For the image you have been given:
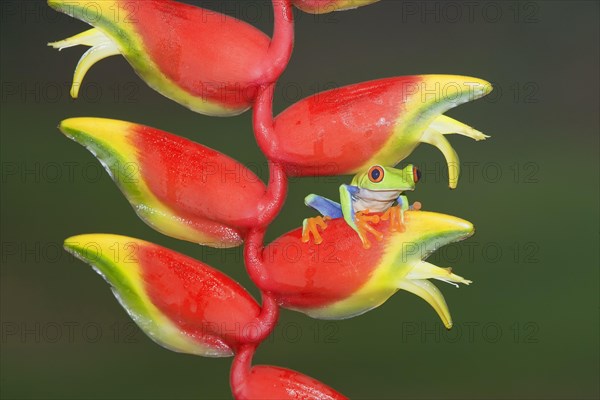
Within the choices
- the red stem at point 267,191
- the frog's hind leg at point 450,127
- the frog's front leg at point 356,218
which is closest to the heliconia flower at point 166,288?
the red stem at point 267,191

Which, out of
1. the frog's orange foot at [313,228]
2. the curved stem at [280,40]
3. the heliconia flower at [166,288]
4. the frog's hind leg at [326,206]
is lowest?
the heliconia flower at [166,288]

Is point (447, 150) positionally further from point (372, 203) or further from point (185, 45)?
point (185, 45)

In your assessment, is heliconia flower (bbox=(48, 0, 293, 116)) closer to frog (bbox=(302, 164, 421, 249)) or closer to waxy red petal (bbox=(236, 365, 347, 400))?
frog (bbox=(302, 164, 421, 249))

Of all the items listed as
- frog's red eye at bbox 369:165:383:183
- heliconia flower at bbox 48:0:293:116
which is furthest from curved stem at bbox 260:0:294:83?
frog's red eye at bbox 369:165:383:183

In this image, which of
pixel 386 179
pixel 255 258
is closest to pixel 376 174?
pixel 386 179

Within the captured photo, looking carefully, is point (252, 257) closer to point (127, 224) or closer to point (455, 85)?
point (455, 85)

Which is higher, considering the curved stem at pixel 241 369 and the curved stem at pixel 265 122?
the curved stem at pixel 265 122

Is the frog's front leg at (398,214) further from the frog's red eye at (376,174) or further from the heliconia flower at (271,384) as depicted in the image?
the heliconia flower at (271,384)

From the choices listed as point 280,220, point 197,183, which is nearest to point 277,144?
point 197,183

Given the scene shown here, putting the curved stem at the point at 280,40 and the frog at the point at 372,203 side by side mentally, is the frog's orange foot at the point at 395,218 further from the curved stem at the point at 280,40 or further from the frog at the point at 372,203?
the curved stem at the point at 280,40
